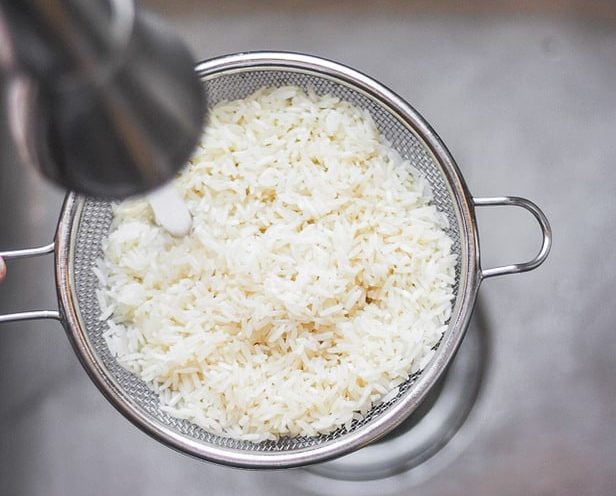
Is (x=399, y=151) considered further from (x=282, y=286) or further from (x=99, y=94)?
(x=99, y=94)

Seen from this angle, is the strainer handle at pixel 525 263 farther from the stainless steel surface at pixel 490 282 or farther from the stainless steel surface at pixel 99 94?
the stainless steel surface at pixel 99 94

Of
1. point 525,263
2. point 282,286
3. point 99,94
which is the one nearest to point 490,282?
point 525,263

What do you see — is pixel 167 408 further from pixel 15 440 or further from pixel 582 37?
pixel 582 37

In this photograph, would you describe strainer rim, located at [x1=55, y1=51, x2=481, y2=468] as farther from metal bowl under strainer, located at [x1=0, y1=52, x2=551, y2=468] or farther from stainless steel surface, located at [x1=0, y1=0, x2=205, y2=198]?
stainless steel surface, located at [x1=0, y1=0, x2=205, y2=198]

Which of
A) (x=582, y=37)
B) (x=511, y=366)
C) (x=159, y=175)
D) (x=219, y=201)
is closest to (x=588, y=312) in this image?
(x=511, y=366)

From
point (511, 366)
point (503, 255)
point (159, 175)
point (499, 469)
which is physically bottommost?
point (499, 469)

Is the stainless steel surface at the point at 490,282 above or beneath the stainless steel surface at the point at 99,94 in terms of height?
beneath

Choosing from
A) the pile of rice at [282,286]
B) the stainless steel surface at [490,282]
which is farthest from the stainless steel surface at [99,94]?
the stainless steel surface at [490,282]
